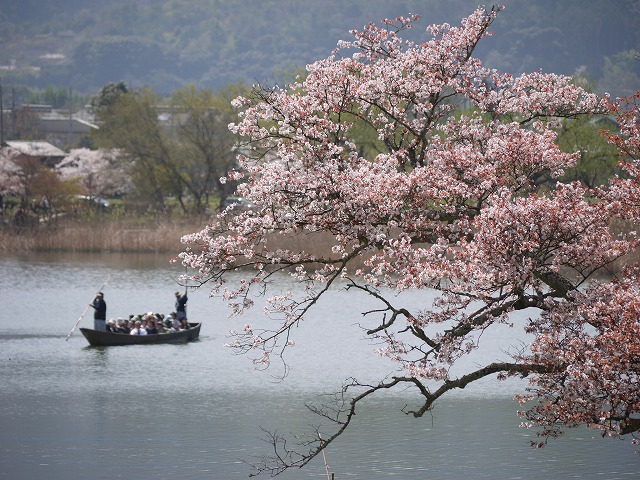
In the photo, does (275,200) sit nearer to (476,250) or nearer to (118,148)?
(476,250)

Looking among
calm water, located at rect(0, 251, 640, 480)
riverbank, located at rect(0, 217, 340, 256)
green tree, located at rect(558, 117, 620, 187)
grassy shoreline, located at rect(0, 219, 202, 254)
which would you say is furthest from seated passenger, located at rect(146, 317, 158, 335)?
green tree, located at rect(558, 117, 620, 187)

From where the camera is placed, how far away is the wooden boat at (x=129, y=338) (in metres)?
34.4

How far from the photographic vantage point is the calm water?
69.9 feet

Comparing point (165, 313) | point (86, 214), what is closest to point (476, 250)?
point (165, 313)

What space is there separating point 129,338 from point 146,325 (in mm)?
878

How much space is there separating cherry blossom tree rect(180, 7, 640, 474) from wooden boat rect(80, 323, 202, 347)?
19.8 m

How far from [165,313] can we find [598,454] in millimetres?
23598

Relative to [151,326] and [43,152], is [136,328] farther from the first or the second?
[43,152]

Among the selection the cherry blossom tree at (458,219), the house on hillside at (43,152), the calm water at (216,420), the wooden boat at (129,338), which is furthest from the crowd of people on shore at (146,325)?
the house on hillside at (43,152)

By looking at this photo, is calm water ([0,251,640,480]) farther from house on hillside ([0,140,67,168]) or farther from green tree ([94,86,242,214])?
house on hillside ([0,140,67,168])

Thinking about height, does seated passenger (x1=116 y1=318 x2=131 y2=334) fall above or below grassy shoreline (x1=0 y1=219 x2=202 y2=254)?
below

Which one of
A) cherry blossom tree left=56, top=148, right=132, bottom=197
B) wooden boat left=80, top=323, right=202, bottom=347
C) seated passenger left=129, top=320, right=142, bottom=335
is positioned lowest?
wooden boat left=80, top=323, right=202, bottom=347

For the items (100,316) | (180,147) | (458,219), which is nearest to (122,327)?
(100,316)

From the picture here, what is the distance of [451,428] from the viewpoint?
24.6 meters
